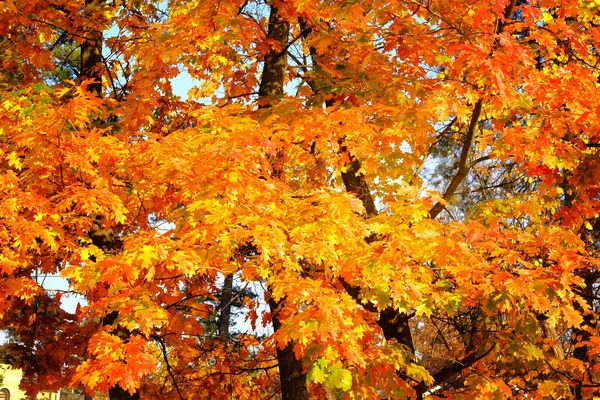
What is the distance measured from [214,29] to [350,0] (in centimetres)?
264

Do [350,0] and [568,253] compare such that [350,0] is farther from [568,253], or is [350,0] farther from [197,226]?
[568,253]

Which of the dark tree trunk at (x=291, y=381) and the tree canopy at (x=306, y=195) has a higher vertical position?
the tree canopy at (x=306, y=195)

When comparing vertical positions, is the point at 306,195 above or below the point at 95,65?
below

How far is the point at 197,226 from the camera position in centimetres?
551

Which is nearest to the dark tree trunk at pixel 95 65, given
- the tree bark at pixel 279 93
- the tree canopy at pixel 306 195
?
the tree canopy at pixel 306 195

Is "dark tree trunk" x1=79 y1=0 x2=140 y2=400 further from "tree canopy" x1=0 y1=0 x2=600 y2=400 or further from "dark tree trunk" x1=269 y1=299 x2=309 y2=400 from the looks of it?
"dark tree trunk" x1=269 y1=299 x2=309 y2=400

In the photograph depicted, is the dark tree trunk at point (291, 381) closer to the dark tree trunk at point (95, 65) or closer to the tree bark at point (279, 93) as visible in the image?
the tree bark at point (279, 93)

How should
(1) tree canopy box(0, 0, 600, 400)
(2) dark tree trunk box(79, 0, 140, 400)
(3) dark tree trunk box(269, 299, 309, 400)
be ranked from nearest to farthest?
(1) tree canopy box(0, 0, 600, 400) → (3) dark tree trunk box(269, 299, 309, 400) → (2) dark tree trunk box(79, 0, 140, 400)

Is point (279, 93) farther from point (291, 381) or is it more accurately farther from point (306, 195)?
point (291, 381)

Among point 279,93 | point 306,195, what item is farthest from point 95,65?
point 306,195

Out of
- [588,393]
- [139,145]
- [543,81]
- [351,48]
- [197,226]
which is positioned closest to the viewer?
[197,226]

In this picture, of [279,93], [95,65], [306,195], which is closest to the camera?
[306,195]

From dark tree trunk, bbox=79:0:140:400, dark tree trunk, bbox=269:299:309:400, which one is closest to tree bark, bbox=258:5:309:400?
dark tree trunk, bbox=269:299:309:400

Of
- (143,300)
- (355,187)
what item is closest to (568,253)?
(355,187)
